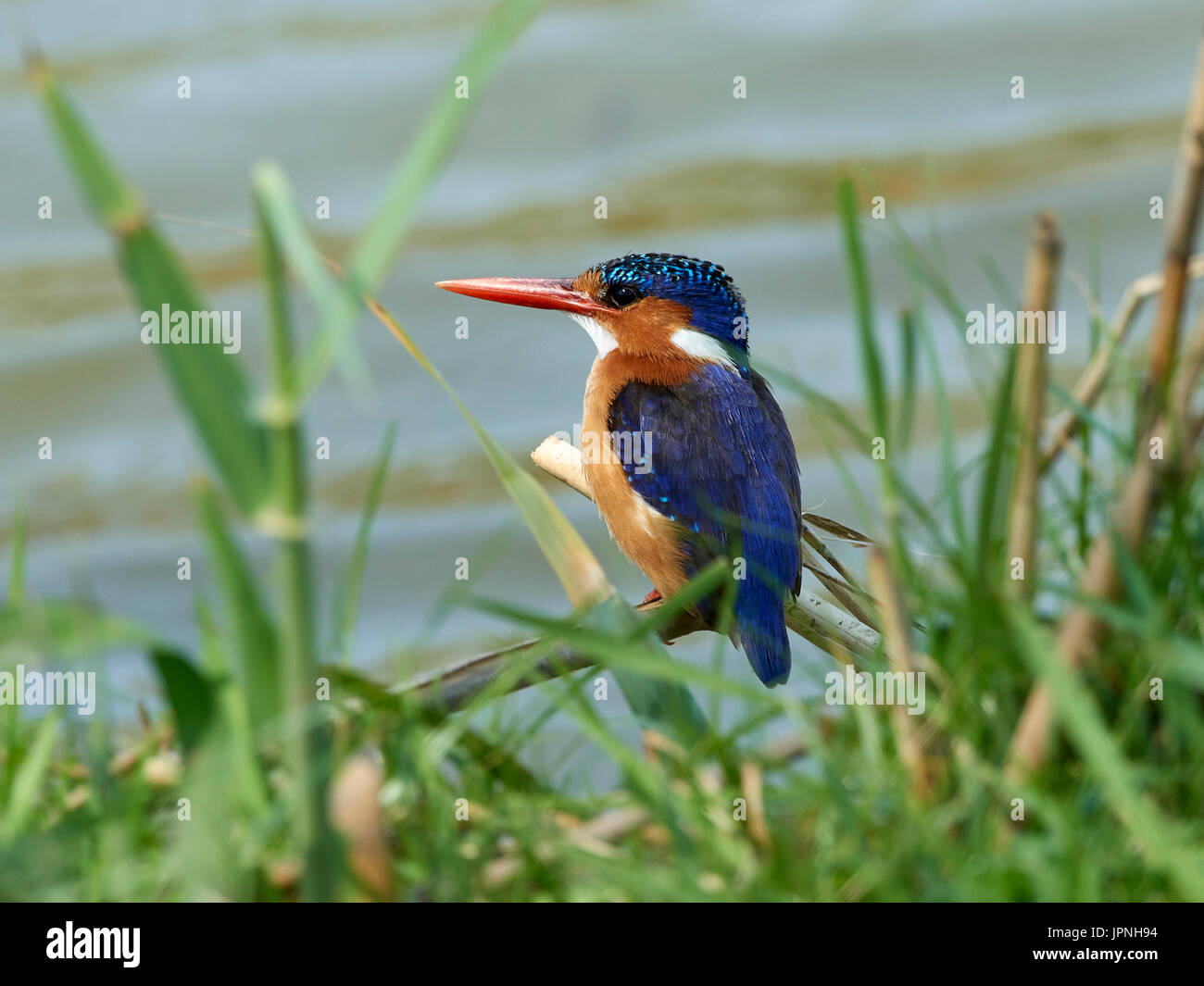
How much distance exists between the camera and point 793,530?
2.89m

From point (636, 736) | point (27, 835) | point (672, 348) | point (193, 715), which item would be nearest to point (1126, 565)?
point (193, 715)

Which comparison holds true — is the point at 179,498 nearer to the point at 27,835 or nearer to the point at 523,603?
the point at 523,603

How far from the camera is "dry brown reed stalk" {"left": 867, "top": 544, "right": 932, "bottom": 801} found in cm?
151

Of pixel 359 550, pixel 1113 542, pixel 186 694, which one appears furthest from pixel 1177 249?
pixel 186 694

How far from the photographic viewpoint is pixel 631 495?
3254 mm

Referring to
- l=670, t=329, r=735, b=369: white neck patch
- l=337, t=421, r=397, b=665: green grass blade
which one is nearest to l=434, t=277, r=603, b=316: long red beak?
l=670, t=329, r=735, b=369: white neck patch

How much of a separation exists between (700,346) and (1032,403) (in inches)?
77.9

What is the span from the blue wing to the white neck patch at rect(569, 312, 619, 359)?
0.30 m

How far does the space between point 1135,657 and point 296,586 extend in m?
0.92

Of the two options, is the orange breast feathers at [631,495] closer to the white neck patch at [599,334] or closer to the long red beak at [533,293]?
the white neck patch at [599,334]

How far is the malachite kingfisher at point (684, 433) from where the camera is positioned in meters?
2.95

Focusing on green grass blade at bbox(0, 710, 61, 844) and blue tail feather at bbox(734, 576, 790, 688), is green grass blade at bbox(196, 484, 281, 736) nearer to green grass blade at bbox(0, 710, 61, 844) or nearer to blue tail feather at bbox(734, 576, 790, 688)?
green grass blade at bbox(0, 710, 61, 844)

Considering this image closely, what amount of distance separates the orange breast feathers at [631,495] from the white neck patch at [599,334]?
0.17 meters

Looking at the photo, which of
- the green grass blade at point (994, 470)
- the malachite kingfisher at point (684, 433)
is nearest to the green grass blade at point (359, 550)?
the green grass blade at point (994, 470)
